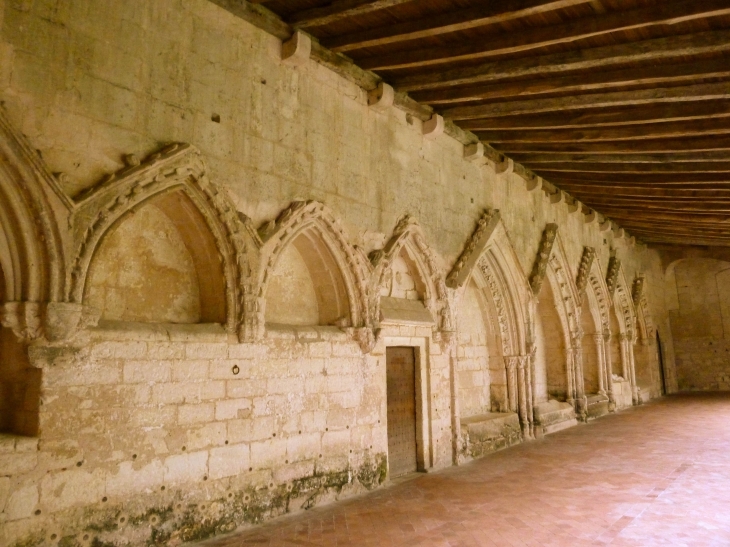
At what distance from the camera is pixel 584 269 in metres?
10.5

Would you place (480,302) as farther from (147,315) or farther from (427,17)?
(147,315)

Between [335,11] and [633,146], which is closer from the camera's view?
[335,11]

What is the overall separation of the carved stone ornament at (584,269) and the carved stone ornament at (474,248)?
11.5 feet

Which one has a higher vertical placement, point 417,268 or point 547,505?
point 417,268

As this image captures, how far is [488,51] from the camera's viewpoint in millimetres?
4965

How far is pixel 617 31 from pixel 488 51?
1072 millimetres

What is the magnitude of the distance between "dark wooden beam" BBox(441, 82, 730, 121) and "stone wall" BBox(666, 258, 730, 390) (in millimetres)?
11305

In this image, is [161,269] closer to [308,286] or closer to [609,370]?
[308,286]

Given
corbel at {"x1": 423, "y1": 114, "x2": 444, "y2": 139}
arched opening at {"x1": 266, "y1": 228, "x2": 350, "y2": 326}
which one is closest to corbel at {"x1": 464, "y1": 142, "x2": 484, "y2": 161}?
corbel at {"x1": 423, "y1": 114, "x2": 444, "y2": 139}

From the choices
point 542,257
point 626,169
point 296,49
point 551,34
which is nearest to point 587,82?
point 551,34

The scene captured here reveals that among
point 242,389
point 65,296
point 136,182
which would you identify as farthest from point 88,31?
point 242,389

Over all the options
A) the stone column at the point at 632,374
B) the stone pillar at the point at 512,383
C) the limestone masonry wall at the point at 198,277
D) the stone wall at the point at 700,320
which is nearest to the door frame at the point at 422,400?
the limestone masonry wall at the point at 198,277

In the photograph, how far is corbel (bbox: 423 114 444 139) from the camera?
6511mm

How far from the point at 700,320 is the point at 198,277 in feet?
50.3
